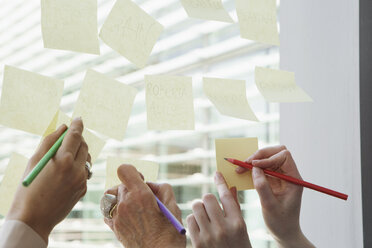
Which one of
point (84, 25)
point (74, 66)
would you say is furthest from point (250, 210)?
point (84, 25)

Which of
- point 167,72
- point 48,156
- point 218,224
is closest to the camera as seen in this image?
point 48,156

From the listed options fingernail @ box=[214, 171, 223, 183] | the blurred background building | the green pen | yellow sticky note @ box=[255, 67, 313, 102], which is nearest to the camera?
the green pen

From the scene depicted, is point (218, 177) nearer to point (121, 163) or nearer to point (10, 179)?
point (121, 163)

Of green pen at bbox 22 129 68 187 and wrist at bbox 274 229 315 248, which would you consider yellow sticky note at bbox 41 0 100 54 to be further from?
wrist at bbox 274 229 315 248

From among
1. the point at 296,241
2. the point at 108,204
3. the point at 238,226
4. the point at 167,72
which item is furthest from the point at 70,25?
the point at 167,72

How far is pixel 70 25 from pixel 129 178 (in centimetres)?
28

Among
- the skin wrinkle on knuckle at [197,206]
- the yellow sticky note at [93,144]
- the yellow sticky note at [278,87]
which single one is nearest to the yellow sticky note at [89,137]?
the yellow sticky note at [93,144]

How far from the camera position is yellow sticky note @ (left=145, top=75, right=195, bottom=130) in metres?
0.73

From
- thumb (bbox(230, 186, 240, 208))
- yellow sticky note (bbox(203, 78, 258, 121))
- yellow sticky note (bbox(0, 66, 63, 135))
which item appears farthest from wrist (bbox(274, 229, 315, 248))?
yellow sticky note (bbox(0, 66, 63, 135))

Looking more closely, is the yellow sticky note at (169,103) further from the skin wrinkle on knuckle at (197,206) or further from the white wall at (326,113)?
the white wall at (326,113)

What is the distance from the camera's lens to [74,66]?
3.79ft

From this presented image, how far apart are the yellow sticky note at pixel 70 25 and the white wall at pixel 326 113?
489mm

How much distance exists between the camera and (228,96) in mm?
793

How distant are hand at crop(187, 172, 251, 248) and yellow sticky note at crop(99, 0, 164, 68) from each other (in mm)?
284
